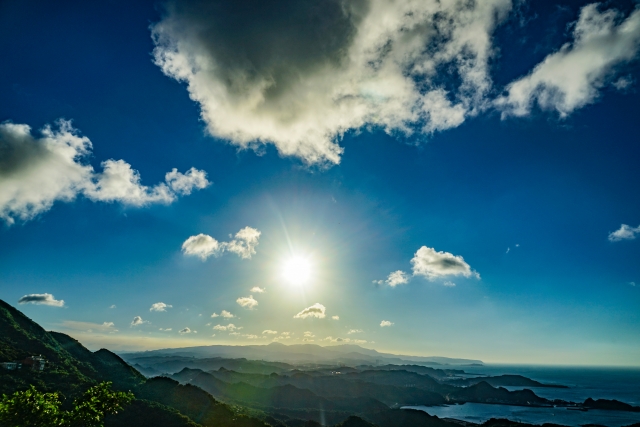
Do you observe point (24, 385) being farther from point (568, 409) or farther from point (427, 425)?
point (568, 409)

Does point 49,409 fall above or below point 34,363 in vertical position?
above

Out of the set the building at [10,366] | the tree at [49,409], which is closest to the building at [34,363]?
the building at [10,366]

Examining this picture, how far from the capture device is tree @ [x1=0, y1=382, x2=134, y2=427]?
18.0 meters

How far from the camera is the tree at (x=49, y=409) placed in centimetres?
1797

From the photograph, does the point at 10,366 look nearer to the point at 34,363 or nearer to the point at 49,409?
the point at 34,363

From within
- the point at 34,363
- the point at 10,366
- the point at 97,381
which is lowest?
the point at 97,381

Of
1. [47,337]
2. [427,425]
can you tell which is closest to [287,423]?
[427,425]

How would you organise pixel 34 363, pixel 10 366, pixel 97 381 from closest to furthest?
1. pixel 10 366
2. pixel 34 363
3. pixel 97 381

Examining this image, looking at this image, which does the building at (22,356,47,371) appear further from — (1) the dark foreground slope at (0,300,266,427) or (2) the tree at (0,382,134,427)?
(2) the tree at (0,382,134,427)

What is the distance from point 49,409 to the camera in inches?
741

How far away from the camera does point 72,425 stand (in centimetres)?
1983

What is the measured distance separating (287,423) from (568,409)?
575 feet

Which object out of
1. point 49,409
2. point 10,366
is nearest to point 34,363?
point 10,366

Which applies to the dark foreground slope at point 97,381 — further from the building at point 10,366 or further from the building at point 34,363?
the building at point 34,363
